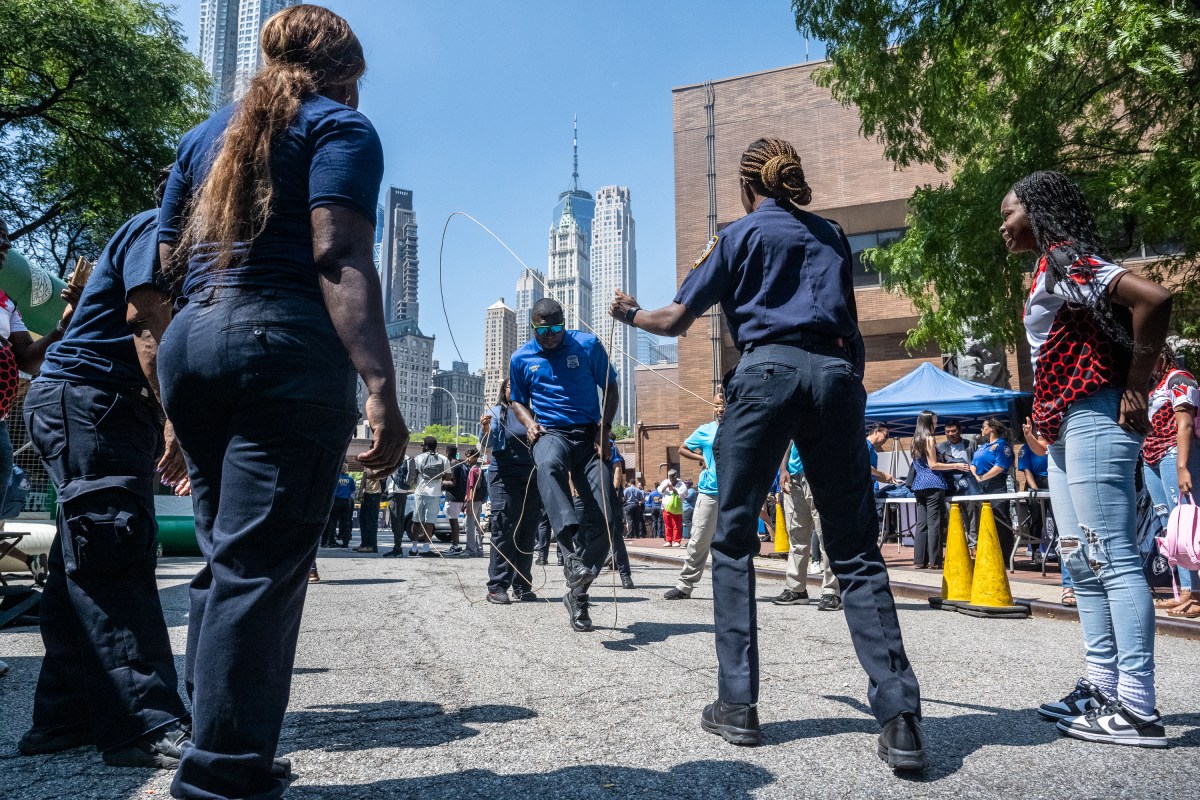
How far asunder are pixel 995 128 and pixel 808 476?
374 inches

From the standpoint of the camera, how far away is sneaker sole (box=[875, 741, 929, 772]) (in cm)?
230

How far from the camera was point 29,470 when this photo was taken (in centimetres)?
1102

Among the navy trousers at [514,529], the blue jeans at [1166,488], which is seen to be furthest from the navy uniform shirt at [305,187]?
the blue jeans at [1166,488]

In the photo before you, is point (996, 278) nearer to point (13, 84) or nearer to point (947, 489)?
point (947, 489)

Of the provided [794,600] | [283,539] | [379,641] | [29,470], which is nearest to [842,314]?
[283,539]

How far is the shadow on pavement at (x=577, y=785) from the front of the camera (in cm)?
214

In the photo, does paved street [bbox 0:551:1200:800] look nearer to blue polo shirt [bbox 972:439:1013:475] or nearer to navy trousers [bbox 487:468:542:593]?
navy trousers [bbox 487:468:542:593]

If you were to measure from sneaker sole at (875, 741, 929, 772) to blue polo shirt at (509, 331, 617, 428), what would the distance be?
11.3ft

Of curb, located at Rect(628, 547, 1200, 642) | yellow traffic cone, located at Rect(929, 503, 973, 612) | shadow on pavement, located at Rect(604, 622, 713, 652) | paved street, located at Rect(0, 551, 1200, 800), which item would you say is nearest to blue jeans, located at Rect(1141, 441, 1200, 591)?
curb, located at Rect(628, 547, 1200, 642)

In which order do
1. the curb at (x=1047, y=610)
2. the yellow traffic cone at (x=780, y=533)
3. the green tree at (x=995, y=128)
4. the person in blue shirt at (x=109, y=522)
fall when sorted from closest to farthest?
1. the person in blue shirt at (x=109, y=522)
2. the curb at (x=1047, y=610)
3. the green tree at (x=995, y=128)
4. the yellow traffic cone at (x=780, y=533)

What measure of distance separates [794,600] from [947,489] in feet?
15.4

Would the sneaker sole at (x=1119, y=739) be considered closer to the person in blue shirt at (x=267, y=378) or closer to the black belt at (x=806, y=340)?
the black belt at (x=806, y=340)

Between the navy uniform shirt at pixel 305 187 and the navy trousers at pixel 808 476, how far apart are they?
1394 millimetres

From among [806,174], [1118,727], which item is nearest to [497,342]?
[1118,727]
